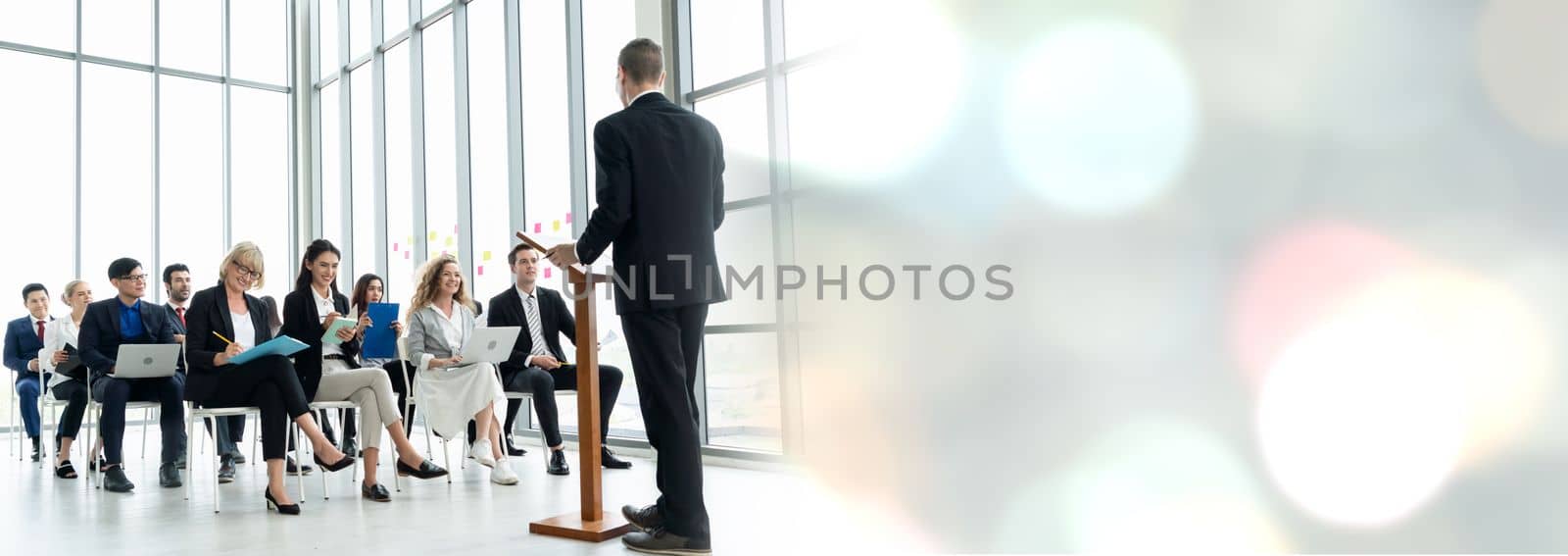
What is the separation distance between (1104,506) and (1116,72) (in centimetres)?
66

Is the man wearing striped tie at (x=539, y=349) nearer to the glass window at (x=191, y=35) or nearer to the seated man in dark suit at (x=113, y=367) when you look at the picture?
the seated man in dark suit at (x=113, y=367)

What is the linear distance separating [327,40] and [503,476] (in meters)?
6.29

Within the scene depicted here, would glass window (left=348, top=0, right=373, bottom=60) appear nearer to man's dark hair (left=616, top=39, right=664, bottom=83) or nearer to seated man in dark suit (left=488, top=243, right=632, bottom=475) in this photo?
seated man in dark suit (left=488, top=243, right=632, bottom=475)

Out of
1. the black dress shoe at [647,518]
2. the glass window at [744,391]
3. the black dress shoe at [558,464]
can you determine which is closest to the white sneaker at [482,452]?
the black dress shoe at [558,464]

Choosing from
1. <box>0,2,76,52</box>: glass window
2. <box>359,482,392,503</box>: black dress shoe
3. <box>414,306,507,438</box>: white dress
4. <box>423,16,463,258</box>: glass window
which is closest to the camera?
<box>359,482,392,503</box>: black dress shoe

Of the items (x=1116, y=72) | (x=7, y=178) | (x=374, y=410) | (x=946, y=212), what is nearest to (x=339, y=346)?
(x=374, y=410)

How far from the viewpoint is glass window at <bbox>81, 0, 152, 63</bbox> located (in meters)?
7.73

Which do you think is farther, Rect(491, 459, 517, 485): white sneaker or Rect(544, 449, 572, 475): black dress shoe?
Rect(544, 449, 572, 475): black dress shoe

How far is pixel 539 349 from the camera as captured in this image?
4.85 m

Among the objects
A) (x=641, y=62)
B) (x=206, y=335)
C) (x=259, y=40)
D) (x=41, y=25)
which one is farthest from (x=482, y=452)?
(x=259, y=40)

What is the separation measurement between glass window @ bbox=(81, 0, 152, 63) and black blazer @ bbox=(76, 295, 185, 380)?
4.35m

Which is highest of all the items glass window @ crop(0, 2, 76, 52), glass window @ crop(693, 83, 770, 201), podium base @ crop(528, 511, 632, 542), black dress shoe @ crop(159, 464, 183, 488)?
glass window @ crop(0, 2, 76, 52)

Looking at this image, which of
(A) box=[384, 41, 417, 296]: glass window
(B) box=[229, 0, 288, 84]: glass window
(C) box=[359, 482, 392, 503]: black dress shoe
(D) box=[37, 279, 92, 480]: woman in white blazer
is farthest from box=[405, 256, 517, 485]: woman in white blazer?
(B) box=[229, 0, 288, 84]: glass window

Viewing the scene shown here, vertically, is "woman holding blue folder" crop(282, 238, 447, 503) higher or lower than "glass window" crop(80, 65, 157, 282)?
lower
